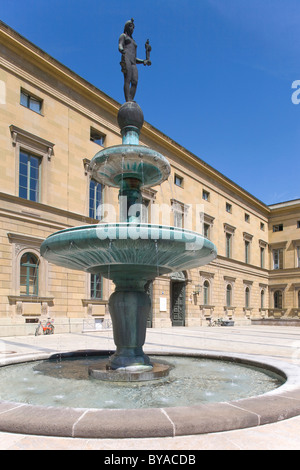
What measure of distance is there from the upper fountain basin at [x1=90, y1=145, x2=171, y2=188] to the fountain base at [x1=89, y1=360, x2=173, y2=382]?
355 cm

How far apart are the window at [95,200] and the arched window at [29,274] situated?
15.8 feet

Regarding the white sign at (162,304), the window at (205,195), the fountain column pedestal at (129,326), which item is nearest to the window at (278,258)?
the window at (205,195)

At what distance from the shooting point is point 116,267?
648 centimetres

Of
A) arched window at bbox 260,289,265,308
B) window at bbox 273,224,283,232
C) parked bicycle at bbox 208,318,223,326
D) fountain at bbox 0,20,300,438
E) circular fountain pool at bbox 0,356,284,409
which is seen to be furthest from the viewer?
window at bbox 273,224,283,232

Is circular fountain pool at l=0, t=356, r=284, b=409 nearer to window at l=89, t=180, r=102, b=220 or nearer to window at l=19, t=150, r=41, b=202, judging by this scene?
window at l=19, t=150, r=41, b=202

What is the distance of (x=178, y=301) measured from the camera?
96.1 ft

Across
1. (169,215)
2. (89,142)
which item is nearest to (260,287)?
(169,215)

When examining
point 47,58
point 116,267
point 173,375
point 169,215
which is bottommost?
point 173,375

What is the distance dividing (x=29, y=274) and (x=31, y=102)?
8.76 metres

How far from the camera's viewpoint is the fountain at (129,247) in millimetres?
5457

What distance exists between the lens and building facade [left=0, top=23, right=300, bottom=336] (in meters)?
17.3

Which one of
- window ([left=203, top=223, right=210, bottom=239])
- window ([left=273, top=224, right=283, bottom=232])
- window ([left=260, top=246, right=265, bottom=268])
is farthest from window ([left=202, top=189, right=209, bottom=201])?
window ([left=273, top=224, right=283, bottom=232])
